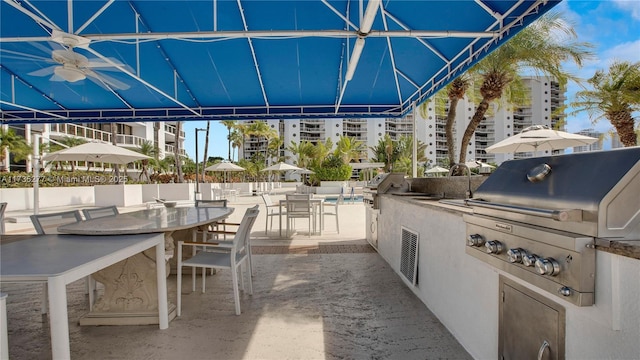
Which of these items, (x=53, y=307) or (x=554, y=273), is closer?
(x=554, y=273)

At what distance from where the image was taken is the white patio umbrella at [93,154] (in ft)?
30.2

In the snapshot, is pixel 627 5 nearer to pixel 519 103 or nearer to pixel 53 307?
pixel 53 307

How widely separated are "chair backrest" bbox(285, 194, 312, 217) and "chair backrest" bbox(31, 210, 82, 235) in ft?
12.3

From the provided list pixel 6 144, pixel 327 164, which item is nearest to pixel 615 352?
pixel 6 144

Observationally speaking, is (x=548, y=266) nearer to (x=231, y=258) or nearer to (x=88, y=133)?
(x=231, y=258)

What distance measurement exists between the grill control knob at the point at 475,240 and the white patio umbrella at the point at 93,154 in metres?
9.51

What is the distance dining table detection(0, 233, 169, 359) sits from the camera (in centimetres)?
160

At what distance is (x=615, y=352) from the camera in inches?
45.3

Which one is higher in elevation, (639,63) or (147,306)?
(639,63)

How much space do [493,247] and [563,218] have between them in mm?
490

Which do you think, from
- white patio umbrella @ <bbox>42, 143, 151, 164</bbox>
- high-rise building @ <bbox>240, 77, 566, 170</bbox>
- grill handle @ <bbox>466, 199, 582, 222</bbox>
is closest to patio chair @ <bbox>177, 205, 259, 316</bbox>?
grill handle @ <bbox>466, 199, 582, 222</bbox>

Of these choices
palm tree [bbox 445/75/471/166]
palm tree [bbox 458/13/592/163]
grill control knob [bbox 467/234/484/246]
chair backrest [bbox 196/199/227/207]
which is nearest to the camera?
grill control knob [bbox 467/234/484/246]

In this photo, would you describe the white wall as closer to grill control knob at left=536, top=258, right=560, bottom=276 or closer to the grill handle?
the grill handle

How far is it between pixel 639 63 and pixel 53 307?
16748 mm
